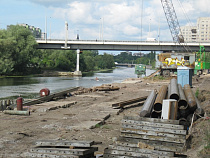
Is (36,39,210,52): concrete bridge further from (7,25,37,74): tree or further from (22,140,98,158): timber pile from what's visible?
(22,140,98,158): timber pile

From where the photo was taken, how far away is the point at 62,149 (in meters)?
8.41

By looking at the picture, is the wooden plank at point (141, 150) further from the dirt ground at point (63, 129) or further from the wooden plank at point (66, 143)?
the dirt ground at point (63, 129)

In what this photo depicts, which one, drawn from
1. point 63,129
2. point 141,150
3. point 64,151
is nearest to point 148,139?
point 141,150

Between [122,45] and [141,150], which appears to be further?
[122,45]

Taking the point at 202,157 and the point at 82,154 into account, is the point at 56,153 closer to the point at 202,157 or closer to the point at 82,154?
the point at 82,154

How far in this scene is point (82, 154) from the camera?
821 centimetres

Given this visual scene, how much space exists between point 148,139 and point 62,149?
2788 millimetres

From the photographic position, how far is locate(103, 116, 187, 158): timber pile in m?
8.22

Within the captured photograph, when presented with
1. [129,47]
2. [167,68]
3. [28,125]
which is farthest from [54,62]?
[28,125]

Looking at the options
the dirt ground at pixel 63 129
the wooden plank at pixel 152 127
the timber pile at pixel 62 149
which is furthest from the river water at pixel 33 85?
the timber pile at pixel 62 149

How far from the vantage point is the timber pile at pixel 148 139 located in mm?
8219

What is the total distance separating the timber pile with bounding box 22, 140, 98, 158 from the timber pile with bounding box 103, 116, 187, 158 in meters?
0.52

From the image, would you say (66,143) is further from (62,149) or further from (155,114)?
(155,114)

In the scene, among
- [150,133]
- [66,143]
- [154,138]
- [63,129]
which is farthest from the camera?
[63,129]
